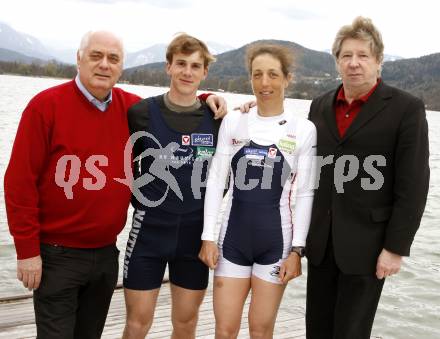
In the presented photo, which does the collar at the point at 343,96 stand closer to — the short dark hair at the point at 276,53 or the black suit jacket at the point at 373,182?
the black suit jacket at the point at 373,182

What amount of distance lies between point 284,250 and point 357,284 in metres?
0.58

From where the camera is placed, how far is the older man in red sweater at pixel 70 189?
3186 millimetres

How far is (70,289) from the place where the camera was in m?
3.34

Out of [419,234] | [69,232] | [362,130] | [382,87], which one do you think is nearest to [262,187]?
[362,130]

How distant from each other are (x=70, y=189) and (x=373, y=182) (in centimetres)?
209

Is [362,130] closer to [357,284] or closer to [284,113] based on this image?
[284,113]

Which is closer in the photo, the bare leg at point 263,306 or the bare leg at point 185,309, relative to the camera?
the bare leg at point 263,306

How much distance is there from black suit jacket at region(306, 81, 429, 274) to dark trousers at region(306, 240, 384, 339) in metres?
0.09

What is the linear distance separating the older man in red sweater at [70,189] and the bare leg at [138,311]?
9.9 inches

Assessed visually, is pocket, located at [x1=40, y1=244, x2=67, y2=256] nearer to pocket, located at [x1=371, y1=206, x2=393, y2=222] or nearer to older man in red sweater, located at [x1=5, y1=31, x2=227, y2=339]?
older man in red sweater, located at [x1=5, y1=31, x2=227, y2=339]

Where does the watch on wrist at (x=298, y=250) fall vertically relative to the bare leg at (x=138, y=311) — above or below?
above

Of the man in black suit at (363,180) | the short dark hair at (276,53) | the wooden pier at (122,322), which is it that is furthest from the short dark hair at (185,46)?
the wooden pier at (122,322)

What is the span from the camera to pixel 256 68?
351 centimetres

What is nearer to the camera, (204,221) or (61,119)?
(61,119)
